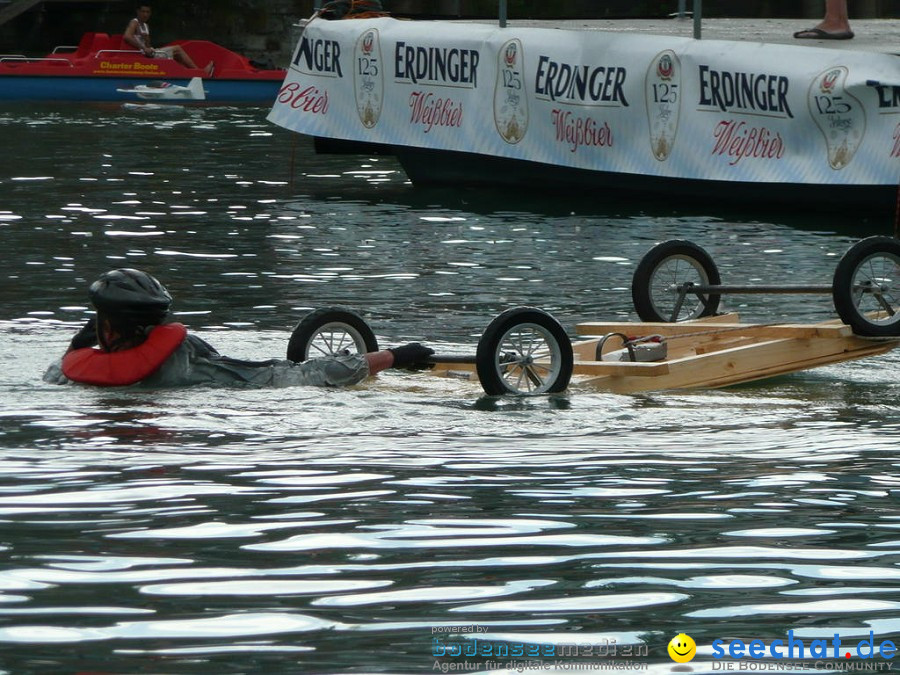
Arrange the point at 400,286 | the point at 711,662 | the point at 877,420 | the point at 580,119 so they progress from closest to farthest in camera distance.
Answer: the point at 711,662
the point at 877,420
the point at 400,286
the point at 580,119

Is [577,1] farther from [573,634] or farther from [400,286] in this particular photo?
[573,634]

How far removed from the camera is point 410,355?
10070 millimetres

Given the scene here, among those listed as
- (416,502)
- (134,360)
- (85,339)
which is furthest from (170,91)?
(416,502)

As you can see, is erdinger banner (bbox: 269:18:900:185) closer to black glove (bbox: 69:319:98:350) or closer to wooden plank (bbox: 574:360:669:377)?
wooden plank (bbox: 574:360:669:377)

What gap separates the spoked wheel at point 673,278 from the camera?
11930mm

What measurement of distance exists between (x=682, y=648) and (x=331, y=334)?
546 cm

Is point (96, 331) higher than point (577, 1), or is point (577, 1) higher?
point (577, 1)

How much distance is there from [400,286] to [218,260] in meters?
2.32

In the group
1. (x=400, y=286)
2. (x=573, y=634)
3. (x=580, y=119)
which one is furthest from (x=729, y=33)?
(x=573, y=634)

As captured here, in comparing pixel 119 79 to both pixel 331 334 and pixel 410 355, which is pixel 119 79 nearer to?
pixel 331 334

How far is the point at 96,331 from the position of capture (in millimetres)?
9898

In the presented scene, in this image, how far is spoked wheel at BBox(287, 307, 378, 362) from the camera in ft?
33.9

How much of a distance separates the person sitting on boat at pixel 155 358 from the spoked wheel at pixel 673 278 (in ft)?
7.63

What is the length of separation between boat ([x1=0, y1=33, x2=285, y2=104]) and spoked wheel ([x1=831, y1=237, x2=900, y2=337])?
87.8 feet
